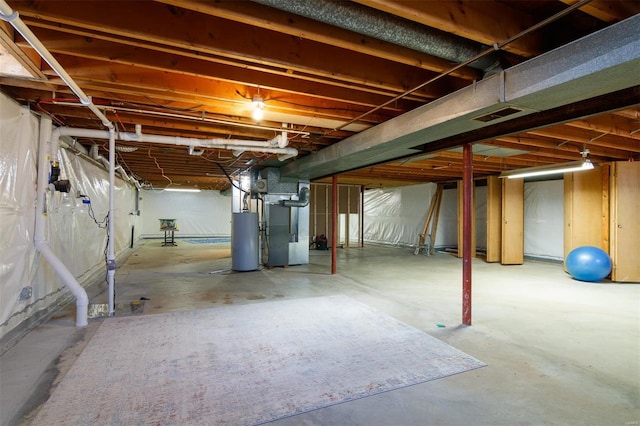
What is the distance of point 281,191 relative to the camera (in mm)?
6418

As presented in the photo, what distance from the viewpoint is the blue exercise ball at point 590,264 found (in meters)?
5.08

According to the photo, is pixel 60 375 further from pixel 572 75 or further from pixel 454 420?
pixel 572 75

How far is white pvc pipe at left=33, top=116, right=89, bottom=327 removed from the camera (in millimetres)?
3059

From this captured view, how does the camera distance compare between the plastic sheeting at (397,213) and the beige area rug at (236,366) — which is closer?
the beige area rug at (236,366)

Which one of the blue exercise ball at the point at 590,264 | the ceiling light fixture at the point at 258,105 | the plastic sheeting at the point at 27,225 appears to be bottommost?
the blue exercise ball at the point at 590,264

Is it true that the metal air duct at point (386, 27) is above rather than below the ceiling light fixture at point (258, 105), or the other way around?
above

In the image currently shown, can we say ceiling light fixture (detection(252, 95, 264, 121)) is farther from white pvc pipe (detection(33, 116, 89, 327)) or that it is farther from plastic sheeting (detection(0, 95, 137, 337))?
white pvc pipe (detection(33, 116, 89, 327))

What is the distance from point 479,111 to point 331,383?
7.11 feet

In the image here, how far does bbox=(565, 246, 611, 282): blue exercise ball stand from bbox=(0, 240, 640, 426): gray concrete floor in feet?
A: 0.54

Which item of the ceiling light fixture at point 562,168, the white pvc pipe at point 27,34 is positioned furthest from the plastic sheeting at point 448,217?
the white pvc pipe at point 27,34

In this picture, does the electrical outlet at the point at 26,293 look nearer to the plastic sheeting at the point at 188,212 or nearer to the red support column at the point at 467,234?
the red support column at the point at 467,234

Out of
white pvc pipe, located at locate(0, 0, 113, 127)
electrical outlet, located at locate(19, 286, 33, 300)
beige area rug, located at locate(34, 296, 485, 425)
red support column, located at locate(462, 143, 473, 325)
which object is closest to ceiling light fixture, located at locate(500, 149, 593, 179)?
red support column, located at locate(462, 143, 473, 325)

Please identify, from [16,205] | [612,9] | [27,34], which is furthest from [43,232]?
[612,9]

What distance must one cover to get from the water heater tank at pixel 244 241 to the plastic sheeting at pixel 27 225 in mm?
2370
